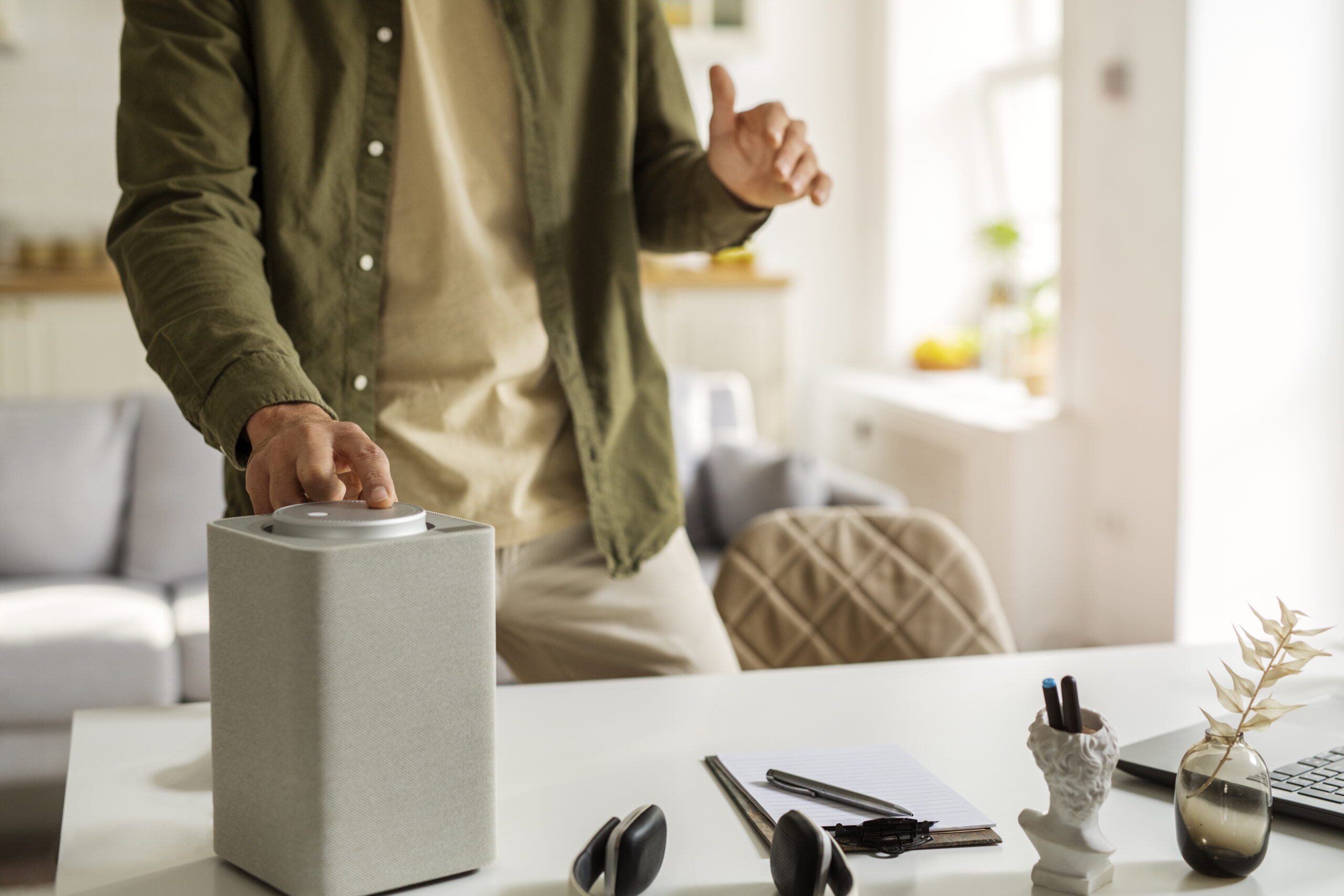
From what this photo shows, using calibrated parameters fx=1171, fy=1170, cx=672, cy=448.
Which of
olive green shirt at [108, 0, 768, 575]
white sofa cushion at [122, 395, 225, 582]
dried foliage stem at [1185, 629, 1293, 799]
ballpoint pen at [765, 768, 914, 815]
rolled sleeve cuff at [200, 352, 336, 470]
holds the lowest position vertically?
white sofa cushion at [122, 395, 225, 582]

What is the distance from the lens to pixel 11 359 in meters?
4.10

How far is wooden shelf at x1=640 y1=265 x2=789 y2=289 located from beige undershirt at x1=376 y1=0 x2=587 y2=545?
3.45 meters

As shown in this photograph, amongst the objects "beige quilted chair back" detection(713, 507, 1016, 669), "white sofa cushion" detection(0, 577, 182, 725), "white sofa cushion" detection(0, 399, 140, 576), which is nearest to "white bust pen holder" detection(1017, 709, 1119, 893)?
"beige quilted chair back" detection(713, 507, 1016, 669)

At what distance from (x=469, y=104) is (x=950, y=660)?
72 centimetres

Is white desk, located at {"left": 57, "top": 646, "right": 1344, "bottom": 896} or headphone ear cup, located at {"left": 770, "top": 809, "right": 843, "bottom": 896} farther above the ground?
headphone ear cup, located at {"left": 770, "top": 809, "right": 843, "bottom": 896}

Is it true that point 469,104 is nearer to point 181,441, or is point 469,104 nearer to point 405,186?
point 405,186

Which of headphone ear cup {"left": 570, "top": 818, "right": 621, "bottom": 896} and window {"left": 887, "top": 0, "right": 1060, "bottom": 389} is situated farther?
window {"left": 887, "top": 0, "right": 1060, "bottom": 389}

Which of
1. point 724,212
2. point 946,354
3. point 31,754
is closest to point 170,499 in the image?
point 31,754

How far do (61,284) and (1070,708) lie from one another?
426 centimetres

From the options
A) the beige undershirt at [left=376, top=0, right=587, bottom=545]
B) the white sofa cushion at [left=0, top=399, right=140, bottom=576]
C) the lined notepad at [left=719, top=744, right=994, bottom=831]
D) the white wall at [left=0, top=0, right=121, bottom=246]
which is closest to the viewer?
the lined notepad at [left=719, top=744, right=994, bottom=831]

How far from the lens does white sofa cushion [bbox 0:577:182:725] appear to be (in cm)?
234

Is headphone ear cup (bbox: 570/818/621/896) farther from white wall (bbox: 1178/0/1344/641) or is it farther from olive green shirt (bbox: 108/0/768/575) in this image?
white wall (bbox: 1178/0/1344/641)

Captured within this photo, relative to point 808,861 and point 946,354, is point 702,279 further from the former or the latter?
point 808,861

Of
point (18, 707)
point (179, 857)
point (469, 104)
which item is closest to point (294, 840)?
point (179, 857)
